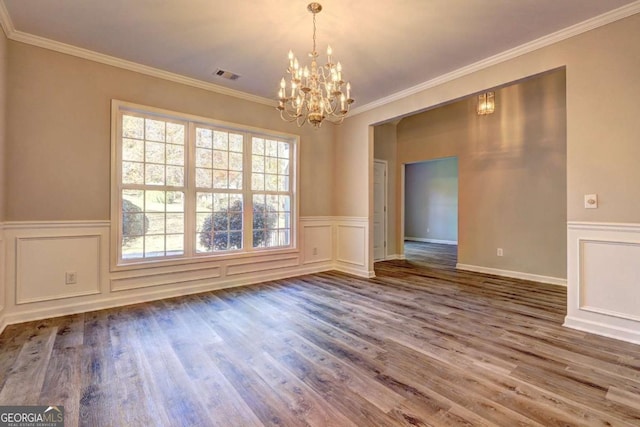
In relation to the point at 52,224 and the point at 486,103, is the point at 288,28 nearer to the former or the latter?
the point at 52,224

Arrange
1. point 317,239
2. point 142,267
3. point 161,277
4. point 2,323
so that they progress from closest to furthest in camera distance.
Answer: point 2,323 < point 142,267 < point 161,277 < point 317,239

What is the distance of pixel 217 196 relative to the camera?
420cm

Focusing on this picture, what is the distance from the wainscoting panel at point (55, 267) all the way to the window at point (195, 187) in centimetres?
31

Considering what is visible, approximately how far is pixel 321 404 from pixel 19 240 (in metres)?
3.24

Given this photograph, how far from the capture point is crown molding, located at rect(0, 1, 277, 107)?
9.17ft

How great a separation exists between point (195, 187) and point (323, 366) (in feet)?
9.42

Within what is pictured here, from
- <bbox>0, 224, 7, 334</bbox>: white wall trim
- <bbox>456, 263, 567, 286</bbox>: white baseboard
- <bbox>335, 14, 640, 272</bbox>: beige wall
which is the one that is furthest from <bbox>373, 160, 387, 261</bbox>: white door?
<bbox>0, 224, 7, 334</bbox>: white wall trim

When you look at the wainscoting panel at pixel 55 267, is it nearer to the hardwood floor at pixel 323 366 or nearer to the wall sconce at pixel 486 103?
the hardwood floor at pixel 323 366

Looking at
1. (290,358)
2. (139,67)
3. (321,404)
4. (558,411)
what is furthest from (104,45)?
(558,411)

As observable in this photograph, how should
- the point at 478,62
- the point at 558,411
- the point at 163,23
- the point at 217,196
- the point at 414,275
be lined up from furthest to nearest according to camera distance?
1. the point at 414,275
2. the point at 217,196
3. the point at 478,62
4. the point at 163,23
5. the point at 558,411

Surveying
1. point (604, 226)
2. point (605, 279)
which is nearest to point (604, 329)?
point (605, 279)

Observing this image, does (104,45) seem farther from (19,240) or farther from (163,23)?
(19,240)

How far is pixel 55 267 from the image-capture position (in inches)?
121

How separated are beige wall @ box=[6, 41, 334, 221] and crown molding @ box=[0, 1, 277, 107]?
5 cm
